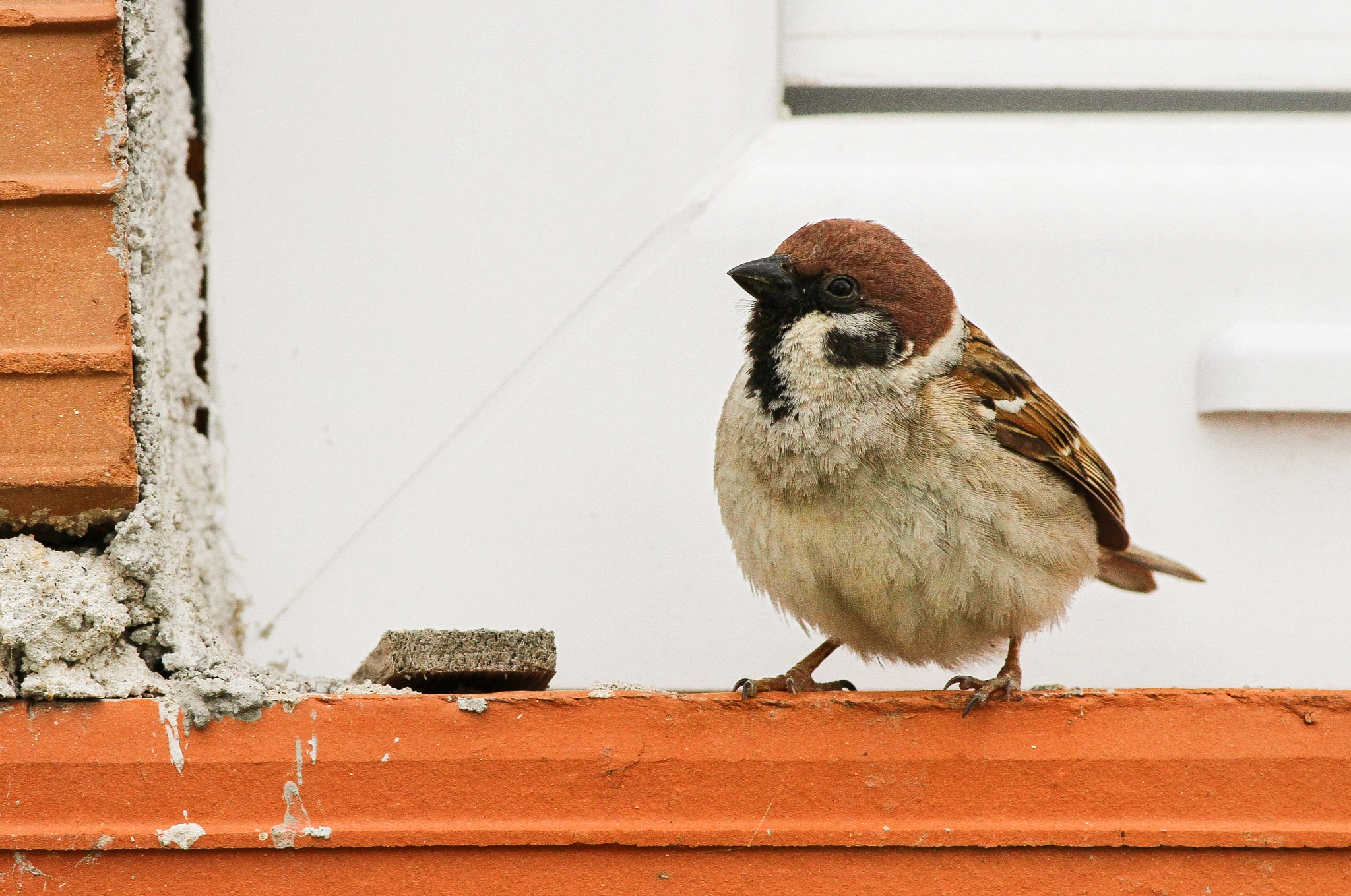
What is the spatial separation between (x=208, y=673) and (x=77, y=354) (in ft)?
1.31

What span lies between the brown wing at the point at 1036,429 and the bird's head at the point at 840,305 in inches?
2.8

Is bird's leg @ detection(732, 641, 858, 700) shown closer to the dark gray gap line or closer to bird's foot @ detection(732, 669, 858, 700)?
bird's foot @ detection(732, 669, 858, 700)

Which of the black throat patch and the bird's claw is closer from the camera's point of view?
the bird's claw

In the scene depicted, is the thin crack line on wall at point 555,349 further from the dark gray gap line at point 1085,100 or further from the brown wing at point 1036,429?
the brown wing at point 1036,429

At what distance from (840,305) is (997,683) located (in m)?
0.57

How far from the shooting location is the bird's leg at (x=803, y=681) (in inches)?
78.9

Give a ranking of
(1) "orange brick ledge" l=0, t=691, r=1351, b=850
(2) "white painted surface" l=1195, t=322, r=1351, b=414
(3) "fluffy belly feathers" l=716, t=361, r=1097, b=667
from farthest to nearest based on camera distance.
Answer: (2) "white painted surface" l=1195, t=322, r=1351, b=414, (3) "fluffy belly feathers" l=716, t=361, r=1097, b=667, (1) "orange brick ledge" l=0, t=691, r=1351, b=850

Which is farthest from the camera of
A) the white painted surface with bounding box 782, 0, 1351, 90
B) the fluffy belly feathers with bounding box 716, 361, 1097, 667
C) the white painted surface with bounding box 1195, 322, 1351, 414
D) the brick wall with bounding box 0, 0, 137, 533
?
the white painted surface with bounding box 782, 0, 1351, 90

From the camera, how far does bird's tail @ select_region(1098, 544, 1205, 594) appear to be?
2225mm

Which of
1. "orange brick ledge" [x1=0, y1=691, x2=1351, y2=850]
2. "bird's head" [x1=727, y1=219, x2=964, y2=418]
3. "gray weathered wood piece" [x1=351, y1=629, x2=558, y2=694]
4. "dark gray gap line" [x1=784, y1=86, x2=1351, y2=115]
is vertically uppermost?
"dark gray gap line" [x1=784, y1=86, x2=1351, y2=115]

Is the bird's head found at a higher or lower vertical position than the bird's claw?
higher

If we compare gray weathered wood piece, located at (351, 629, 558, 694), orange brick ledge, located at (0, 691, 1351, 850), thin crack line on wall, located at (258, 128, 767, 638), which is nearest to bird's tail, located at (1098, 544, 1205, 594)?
orange brick ledge, located at (0, 691, 1351, 850)

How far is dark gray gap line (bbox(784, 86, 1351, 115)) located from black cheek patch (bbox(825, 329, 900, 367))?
54 centimetres

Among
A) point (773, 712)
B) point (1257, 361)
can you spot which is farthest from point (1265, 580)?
point (773, 712)
